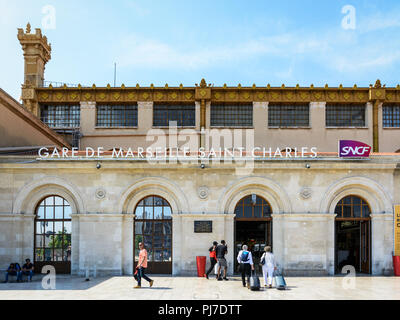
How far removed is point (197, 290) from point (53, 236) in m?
8.25

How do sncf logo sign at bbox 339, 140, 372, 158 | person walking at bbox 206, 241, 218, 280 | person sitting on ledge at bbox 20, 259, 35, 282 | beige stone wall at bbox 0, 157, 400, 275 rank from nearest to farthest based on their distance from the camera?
person sitting on ledge at bbox 20, 259, 35, 282, person walking at bbox 206, 241, 218, 280, beige stone wall at bbox 0, 157, 400, 275, sncf logo sign at bbox 339, 140, 372, 158

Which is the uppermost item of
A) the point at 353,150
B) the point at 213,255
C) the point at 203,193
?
the point at 353,150

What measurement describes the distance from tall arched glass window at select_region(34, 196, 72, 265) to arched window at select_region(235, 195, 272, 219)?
779 cm

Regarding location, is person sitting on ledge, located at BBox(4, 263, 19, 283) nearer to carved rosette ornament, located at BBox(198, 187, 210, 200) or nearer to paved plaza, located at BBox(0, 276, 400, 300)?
paved plaza, located at BBox(0, 276, 400, 300)

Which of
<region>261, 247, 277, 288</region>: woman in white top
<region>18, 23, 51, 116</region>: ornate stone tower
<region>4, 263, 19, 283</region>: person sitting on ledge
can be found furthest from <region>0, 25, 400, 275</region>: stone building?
<region>18, 23, 51, 116</region>: ornate stone tower

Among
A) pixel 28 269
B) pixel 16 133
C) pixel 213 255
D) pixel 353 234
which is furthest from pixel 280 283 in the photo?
pixel 16 133

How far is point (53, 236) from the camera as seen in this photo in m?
21.5

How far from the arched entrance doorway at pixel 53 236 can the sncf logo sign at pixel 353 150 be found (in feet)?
41.4

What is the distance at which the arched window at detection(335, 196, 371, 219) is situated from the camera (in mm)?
21641

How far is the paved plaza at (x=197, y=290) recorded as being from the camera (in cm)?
1512

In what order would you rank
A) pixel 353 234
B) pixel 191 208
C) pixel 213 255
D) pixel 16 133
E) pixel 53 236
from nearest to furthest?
pixel 213 255
pixel 191 208
pixel 53 236
pixel 353 234
pixel 16 133

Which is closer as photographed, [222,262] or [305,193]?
[222,262]

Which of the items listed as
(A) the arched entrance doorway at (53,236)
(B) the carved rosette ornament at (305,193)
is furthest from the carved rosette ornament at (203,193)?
(A) the arched entrance doorway at (53,236)

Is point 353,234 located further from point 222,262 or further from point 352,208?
point 222,262
